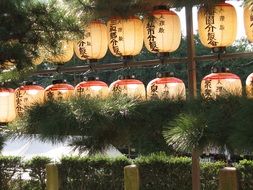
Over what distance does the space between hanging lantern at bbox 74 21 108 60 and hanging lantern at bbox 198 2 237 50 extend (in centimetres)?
123

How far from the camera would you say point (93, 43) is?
18.3 feet

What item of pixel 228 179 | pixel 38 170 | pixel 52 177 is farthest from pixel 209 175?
pixel 228 179

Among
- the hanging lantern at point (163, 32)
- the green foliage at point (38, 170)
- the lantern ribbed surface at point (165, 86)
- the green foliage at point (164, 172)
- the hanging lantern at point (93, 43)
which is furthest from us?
the green foliage at point (38, 170)

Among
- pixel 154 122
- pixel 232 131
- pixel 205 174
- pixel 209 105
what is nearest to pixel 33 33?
pixel 154 122

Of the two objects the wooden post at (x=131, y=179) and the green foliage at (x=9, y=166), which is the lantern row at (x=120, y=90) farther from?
the green foliage at (x=9, y=166)

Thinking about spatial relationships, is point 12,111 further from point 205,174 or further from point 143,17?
point 205,174

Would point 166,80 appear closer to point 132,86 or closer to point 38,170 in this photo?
point 132,86

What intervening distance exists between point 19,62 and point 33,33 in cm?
35

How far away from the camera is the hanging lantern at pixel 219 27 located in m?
4.77

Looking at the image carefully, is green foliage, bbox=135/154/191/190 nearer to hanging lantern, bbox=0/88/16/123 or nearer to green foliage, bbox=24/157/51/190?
green foliage, bbox=24/157/51/190

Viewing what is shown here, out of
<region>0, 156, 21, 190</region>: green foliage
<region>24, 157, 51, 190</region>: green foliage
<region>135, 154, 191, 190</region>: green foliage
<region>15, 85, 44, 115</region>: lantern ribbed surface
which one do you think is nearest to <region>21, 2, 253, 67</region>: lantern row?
<region>15, 85, 44, 115</region>: lantern ribbed surface

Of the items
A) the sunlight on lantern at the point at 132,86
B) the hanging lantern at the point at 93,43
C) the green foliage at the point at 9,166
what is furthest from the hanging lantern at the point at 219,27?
the green foliage at the point at 9,166

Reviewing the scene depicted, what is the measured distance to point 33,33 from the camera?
466 centimetres

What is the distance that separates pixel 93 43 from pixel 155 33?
2.81 ft
